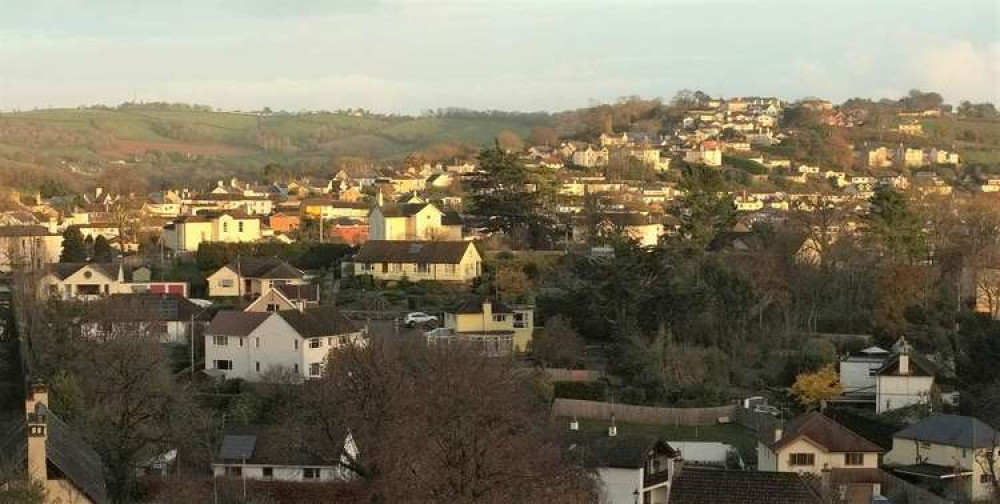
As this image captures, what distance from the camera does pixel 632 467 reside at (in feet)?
79.1

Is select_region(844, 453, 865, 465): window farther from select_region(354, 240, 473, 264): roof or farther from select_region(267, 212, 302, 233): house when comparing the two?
select_region(267, 212, 302, 233): house

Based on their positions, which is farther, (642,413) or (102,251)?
(102,251)

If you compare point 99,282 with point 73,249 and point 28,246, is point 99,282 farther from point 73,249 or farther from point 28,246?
point 28,246

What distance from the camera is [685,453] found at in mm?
28859

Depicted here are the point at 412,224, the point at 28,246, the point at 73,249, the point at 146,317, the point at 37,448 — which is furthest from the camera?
the point at 412,224

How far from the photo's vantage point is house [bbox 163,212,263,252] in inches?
2068

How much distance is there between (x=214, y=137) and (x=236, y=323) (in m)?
129

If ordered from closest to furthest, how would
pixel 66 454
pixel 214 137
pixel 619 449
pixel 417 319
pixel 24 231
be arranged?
pixel 66 454, pixel 619 449, pixel 417 319, pixel 24 231, pixel 214 137

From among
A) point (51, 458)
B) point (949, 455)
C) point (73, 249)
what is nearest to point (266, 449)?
point (51, 458)

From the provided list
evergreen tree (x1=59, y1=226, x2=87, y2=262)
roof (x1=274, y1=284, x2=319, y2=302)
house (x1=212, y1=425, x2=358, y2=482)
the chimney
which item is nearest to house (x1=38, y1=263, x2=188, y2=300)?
roof (x1=274, y1=284, x2=319, y2=302)

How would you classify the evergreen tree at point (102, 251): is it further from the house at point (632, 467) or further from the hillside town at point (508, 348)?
the house at point (632, 467)

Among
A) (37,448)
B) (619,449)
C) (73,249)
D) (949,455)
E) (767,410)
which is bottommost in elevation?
(767,410)

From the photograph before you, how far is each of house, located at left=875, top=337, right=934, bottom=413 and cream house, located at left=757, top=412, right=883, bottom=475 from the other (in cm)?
591

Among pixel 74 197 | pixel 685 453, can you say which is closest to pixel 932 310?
pixel 685 453
